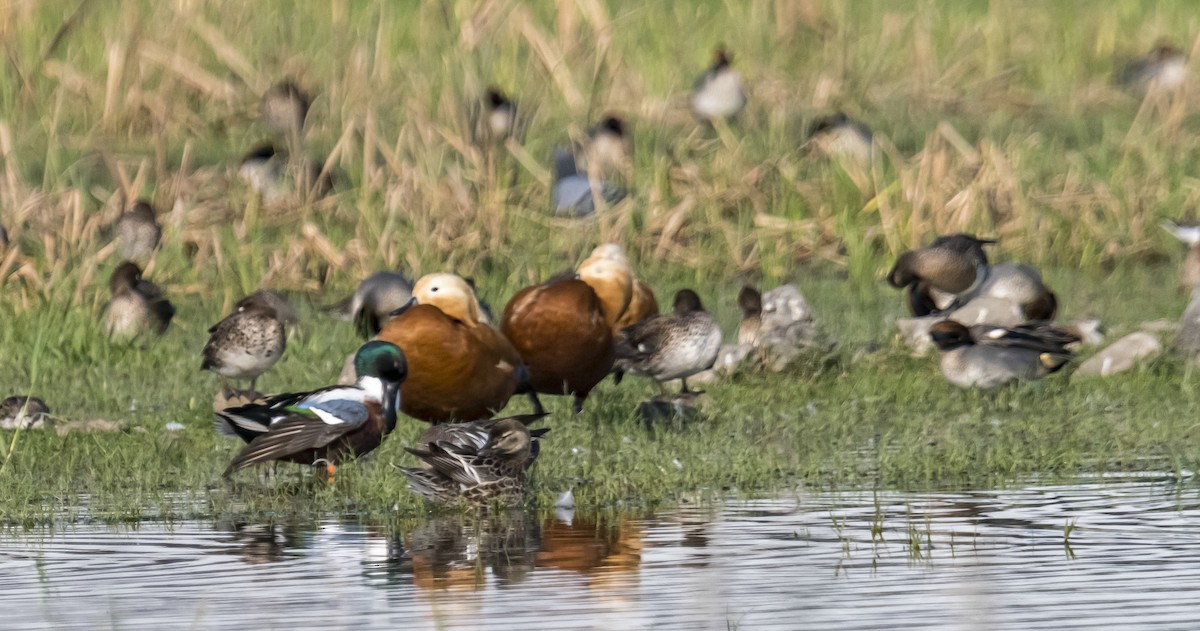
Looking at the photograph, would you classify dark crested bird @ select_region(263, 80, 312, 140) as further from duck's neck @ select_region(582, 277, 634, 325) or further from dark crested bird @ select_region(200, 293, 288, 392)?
duck's neck @ select_region(582, 277, 634, 325)

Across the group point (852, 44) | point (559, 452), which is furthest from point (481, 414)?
point (852, 44)

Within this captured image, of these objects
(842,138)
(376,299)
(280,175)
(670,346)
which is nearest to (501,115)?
(280,175)

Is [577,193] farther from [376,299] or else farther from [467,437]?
[467,437]

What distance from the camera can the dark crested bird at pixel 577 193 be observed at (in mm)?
15578

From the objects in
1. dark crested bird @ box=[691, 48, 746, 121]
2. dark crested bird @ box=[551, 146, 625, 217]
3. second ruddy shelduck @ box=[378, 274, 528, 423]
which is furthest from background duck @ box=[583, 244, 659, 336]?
dark crested bird @ box=[691, 48, 746, 121]

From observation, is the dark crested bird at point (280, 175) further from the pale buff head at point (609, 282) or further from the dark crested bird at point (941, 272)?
the pale buff head at point (609, 282)

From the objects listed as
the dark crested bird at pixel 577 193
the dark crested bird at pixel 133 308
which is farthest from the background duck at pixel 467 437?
the dark crested bird at pixel 577 193

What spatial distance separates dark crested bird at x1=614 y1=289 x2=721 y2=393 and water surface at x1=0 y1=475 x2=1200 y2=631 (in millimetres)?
2257

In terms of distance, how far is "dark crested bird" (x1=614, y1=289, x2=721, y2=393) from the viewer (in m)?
10.2

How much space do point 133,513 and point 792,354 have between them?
4323 millimetres

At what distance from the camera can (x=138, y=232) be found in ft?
48.6

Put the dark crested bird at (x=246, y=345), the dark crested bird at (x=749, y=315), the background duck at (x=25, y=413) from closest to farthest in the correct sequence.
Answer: the background duck at (x=25, y=413) → the dark crested bird at (x=246, y=345) → the dark crested bird at (x=749, y=315)

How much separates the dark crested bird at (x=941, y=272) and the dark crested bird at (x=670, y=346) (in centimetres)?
243

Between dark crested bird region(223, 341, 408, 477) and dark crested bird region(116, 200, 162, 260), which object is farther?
dark crested bird region(116, 200, 162, 260)
